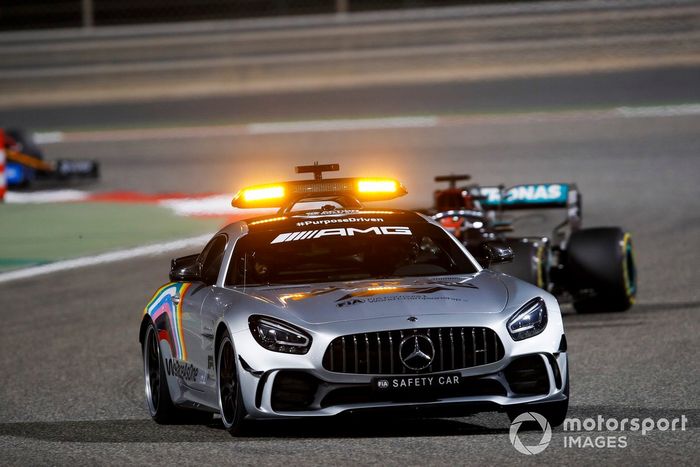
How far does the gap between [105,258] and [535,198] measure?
5.64m

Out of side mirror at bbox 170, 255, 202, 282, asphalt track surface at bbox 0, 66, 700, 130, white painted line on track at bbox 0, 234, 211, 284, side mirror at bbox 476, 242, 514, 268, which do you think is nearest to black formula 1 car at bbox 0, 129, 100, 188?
white painted line on track at bbox 0, 234, 211, 284

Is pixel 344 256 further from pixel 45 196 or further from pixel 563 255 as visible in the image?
pixel 45 196

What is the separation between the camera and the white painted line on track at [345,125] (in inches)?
1145

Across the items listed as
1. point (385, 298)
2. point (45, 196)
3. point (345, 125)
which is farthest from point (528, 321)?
point (345, 125)

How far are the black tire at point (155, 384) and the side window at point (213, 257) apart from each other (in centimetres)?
45

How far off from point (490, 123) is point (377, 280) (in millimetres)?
20829

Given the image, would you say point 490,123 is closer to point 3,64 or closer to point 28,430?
point 3,64

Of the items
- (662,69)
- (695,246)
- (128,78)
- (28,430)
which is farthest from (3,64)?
(28,430)

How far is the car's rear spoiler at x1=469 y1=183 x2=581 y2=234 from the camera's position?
535 inches

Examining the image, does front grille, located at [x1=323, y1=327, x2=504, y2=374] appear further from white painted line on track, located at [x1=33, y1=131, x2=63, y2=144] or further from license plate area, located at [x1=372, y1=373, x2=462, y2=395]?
white painted line on track, located at [x1=33, y1=131, x2=63, y2=144]

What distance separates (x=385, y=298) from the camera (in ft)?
24.0

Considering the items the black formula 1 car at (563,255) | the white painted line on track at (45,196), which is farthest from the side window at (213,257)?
the white painted line on track at (45,196)

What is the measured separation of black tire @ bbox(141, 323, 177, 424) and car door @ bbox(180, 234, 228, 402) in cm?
27

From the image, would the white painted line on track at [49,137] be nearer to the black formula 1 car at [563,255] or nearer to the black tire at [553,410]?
the black formula 1 car at [563,255]
